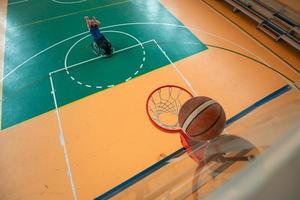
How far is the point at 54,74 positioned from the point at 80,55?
745mm

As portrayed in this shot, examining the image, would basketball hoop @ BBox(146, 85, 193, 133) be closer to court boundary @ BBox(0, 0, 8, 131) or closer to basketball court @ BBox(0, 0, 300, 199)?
basketball court @ BBox(0, 0, 300, 199)

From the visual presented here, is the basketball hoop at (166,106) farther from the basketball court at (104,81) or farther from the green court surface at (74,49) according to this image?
the green court surface at (74,49)

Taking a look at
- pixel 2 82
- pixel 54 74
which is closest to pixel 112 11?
pixel 54 74

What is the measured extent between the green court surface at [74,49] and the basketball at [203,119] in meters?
2.09

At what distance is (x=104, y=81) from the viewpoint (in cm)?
426

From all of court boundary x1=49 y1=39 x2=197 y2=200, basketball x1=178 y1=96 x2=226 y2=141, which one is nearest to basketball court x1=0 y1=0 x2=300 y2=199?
court boundary x1=49 y1=39 x2=197 y2=200

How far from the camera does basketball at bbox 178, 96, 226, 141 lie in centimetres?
253

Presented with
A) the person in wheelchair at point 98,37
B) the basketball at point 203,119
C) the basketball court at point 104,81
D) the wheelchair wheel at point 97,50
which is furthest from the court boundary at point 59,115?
the basketball at point 203,119

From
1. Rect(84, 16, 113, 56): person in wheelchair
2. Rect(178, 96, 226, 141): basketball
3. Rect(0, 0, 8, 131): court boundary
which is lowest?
Rect(178, 96, 226, 141): basketball

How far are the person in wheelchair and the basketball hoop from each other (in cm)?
157

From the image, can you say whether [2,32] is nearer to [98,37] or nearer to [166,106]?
[98,37]

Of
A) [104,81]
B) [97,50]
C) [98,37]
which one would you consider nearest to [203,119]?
[104,81]

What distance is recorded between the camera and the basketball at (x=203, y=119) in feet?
8.30

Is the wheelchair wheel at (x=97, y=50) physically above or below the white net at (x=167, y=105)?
above
